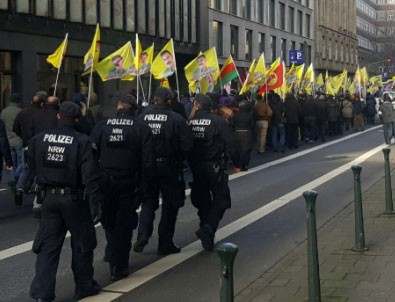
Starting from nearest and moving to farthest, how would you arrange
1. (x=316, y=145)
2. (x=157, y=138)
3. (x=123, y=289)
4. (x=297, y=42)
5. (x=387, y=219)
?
1. (x=123, y=289)
2. (x=157, y=138)
3. (x=387, y=219)
4. (x=316, y=145)
5. (x=297, y=42)

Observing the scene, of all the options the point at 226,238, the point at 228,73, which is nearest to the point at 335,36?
the point at 228,73

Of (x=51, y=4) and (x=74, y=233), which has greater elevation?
(x=51, y=4)

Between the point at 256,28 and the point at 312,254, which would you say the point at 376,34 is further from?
the point at 312,254

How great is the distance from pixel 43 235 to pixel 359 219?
343 cm

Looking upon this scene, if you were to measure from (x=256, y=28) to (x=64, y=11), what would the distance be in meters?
21.5

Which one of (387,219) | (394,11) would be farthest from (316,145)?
(394,11)

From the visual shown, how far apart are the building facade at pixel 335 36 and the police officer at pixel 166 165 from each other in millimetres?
54456

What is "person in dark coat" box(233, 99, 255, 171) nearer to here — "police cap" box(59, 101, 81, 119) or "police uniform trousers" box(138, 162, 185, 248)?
"police uniform trousers" box(138, 162, 185, 248)

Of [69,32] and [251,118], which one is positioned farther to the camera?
[69,32]

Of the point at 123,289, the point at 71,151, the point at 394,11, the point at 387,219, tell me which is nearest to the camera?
Result: the point at 71,151

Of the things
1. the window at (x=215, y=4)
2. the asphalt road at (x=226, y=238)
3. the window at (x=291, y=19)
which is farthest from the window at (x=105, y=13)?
the window at (x=291, y=19)

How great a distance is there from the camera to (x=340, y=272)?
256 inches

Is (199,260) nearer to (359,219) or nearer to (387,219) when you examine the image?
(359,219)

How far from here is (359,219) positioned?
746 cm
